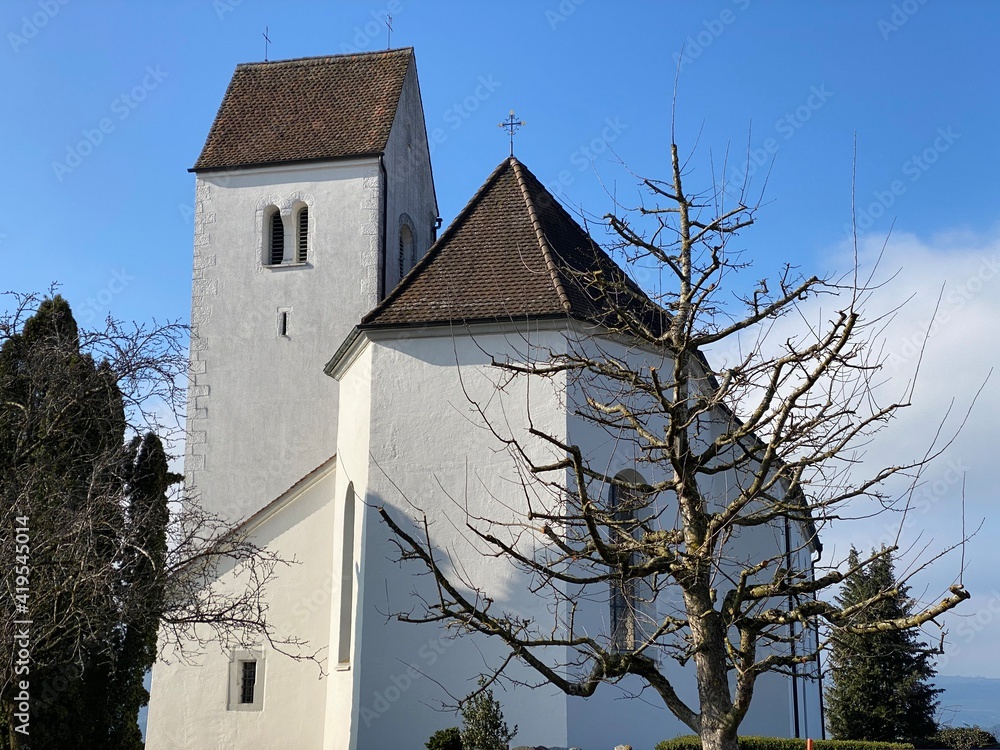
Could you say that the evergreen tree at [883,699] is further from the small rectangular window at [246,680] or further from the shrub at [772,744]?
the small rectangular window at [246,680]

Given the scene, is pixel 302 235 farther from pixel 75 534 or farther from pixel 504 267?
pixel 75 534

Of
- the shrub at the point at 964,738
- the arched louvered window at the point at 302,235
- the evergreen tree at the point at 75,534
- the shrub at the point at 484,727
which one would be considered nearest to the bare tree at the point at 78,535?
the evergreen tree at the point at 75,534

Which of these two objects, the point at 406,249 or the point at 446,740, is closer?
the point at 446,740

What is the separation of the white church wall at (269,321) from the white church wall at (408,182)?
99 centimetres

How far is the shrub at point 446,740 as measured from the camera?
47.0ft

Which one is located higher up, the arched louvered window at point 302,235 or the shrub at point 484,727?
the arched louvered window at point 302,235

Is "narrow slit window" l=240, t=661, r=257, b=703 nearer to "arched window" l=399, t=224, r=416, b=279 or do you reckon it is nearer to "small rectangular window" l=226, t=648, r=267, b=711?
"small rectangular window" l=226, t=648, r=267, b=711

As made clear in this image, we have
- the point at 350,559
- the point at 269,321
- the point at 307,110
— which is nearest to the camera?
the point at 350,559

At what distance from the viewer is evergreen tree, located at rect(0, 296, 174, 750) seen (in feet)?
39.0

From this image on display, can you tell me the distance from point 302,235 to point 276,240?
0.61m

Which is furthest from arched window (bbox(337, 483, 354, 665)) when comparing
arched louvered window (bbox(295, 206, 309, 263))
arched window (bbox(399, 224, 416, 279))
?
arched window (bbox(399, 224, 416, 279))

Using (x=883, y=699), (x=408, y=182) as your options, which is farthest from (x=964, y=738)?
(x=408, y=182)

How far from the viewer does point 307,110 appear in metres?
24.8

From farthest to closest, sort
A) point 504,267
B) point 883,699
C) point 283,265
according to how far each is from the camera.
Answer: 1. point 883,699
2. point 283,265
3. point 504,267
